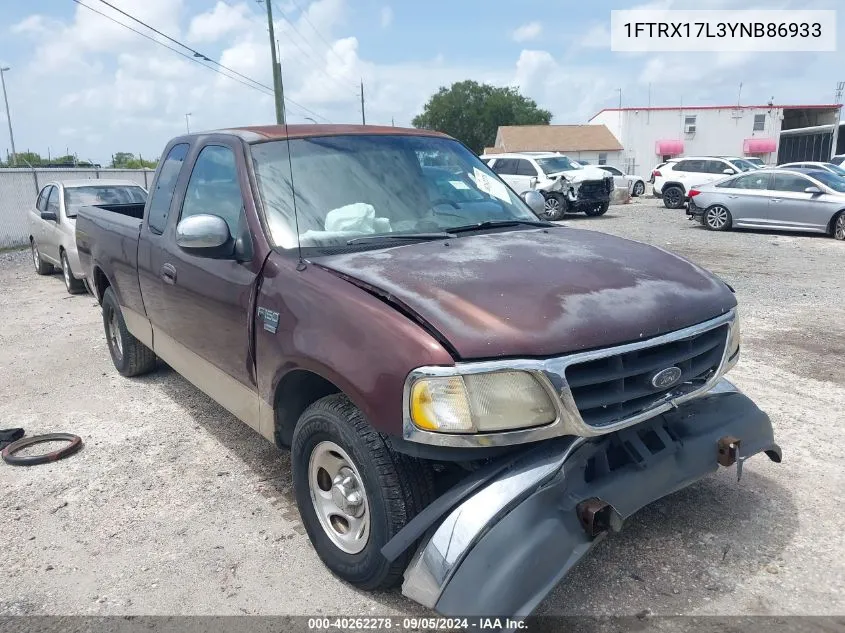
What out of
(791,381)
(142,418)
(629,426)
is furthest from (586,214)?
(629,426)

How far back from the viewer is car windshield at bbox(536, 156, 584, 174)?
64.0 feet

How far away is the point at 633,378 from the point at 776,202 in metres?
14.7

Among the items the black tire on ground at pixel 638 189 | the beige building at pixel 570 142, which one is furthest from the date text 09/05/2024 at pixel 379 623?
the beige building at pixel 570 142

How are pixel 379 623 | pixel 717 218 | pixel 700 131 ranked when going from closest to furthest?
pixel 379 623, pixel 717 218, pixel 700 131

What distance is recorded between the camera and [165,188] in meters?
4.38

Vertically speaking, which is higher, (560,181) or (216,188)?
(216,188)

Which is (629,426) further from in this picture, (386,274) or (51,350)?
(51,350)

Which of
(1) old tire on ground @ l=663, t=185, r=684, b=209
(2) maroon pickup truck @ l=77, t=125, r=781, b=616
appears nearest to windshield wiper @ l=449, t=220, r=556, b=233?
(2) maroon pickup truck @ l=77, t=125, r=781, b=616

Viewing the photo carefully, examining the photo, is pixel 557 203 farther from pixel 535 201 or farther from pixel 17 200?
pixel 535 201

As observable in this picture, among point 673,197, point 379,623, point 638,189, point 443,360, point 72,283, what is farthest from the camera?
point 638,189

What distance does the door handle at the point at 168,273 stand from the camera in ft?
12.8

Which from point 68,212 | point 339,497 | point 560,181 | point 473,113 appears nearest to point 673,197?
point 560,181

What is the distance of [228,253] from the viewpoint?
3229mm

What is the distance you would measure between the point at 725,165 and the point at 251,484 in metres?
21.9
